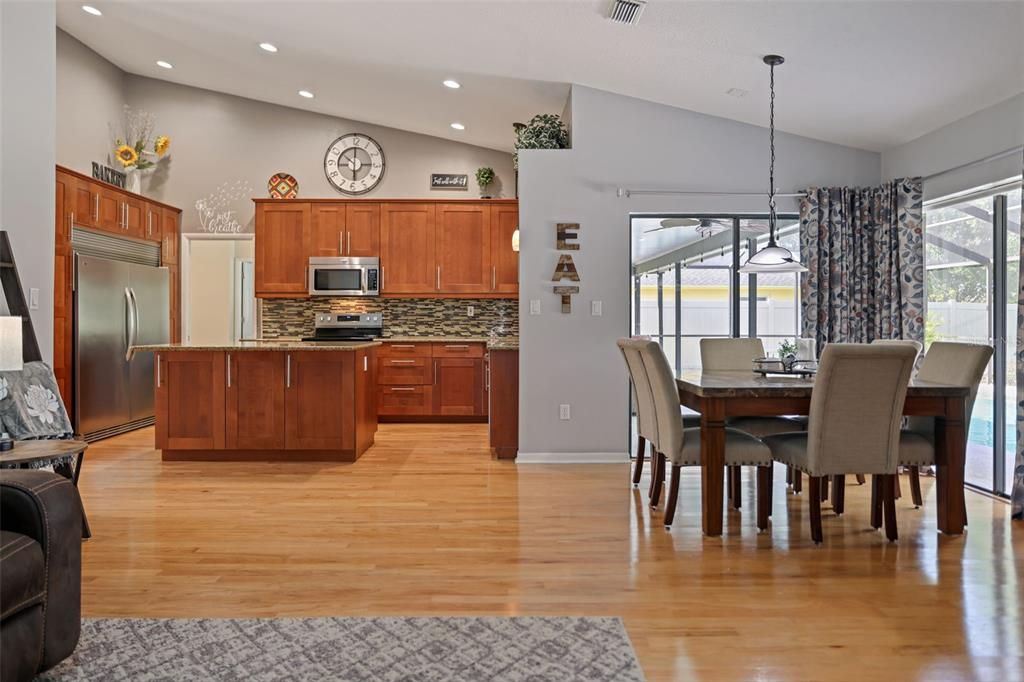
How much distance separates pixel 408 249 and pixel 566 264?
107 inches

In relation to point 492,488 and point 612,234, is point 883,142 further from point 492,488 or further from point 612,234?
point 492,488

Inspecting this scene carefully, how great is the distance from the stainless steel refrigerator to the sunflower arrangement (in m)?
1.37

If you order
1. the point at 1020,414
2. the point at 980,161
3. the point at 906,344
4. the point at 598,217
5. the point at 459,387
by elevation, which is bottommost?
the point at 459,387

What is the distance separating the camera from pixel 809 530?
141 inches

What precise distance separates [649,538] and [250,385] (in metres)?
3.23

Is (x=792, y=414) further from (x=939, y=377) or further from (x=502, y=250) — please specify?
(x=502, y=250)

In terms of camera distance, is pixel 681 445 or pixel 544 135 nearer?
pixel 681 445

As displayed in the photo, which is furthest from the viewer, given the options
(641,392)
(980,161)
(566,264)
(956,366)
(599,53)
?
(566,264)

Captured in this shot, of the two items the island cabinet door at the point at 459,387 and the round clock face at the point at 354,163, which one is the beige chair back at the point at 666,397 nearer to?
the island cabinet door at the point at 459,387

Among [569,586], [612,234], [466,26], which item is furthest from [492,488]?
[466,26]

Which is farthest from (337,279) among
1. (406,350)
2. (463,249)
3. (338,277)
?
(463,249)

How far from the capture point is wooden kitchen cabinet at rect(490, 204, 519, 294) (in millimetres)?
7664

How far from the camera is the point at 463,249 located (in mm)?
7664

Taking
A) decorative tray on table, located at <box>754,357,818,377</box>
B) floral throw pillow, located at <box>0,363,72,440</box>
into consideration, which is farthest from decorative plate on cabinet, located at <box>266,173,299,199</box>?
decorative tray on table, located at <box>754,357,818,377</box>
